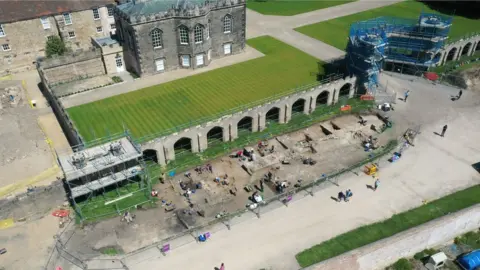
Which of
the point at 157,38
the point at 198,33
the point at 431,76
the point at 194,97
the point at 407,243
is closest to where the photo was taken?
the point at 407,243

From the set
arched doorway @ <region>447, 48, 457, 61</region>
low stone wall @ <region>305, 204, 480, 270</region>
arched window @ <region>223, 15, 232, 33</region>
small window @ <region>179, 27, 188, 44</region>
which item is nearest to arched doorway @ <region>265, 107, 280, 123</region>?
small window @ <region>179, 27, 188, 44</region>

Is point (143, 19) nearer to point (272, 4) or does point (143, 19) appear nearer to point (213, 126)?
point (213, 126)

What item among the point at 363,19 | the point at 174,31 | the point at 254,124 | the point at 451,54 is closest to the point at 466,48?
the point at 451,54

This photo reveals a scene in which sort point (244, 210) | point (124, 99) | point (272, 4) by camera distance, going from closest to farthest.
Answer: point (244, 210) < point (124, 99) < point (272, 4)

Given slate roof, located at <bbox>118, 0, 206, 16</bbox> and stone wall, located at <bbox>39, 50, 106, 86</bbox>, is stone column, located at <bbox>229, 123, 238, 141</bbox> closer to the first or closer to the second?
slate roof, located at <bbox>118, 0, 206, 16</bbox>

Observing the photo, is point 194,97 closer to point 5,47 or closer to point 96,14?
point 96,14

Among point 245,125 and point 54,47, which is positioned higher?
point 54,47

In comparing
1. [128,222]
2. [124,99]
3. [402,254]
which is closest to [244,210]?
[128,222]
